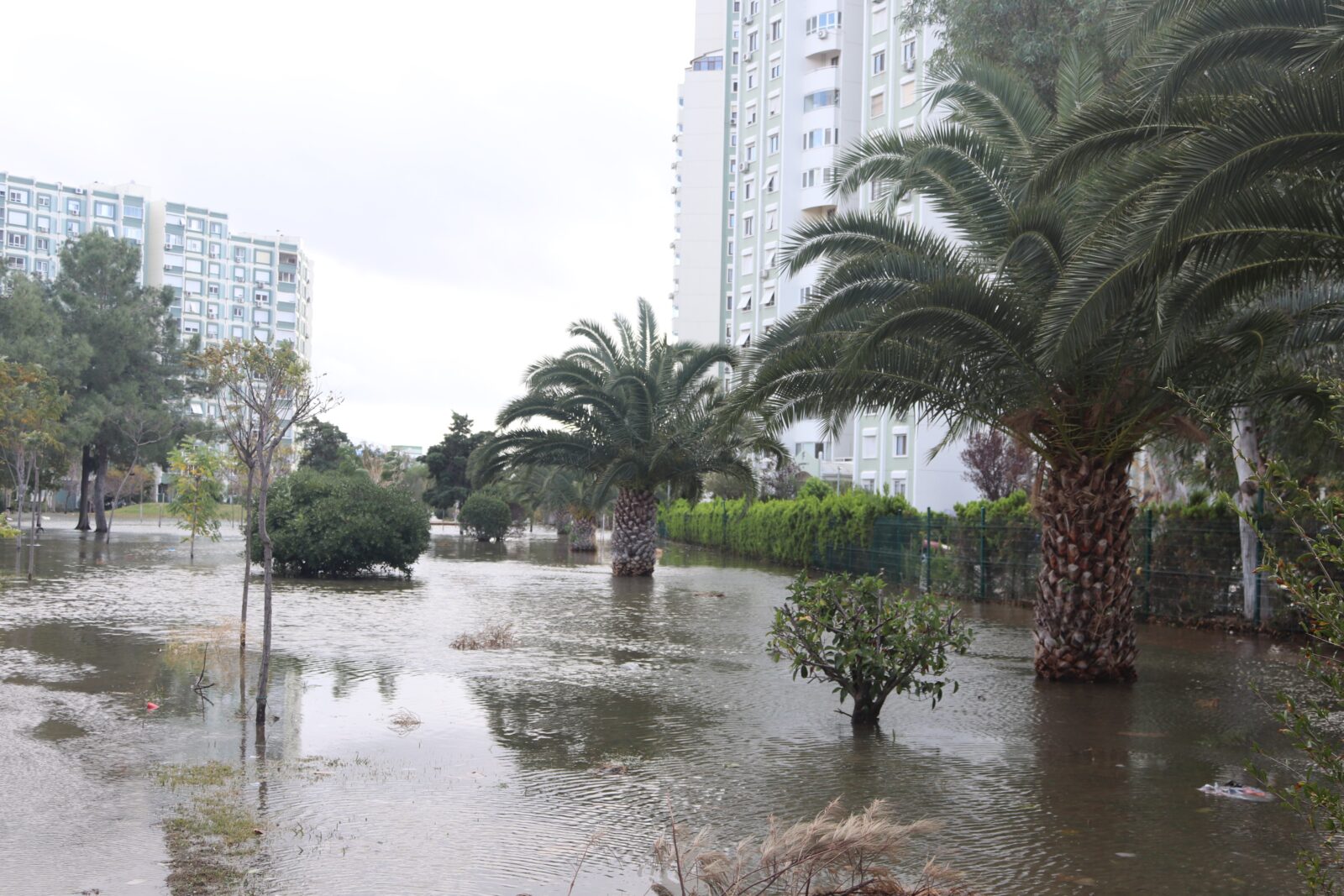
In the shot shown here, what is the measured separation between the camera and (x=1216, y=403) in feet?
39.2

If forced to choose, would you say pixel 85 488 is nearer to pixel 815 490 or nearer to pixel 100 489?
pixel 100 489

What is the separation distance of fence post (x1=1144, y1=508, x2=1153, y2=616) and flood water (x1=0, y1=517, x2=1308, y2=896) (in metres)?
2.78

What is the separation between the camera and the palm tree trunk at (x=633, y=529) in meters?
28.0

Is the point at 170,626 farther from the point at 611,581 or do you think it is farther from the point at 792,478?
the point at 792,478

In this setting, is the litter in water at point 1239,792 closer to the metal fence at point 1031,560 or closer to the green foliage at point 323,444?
the metal fence at point 1031,560

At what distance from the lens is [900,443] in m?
53.2

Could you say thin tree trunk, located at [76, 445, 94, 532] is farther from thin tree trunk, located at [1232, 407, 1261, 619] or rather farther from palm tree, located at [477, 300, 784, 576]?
thin tree trunk, located at [1232, 407, 1261, 619]

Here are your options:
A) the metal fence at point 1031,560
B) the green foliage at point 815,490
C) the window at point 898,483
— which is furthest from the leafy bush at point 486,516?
the metal fence at point 1031,560

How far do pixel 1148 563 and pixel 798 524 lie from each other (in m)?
15.8

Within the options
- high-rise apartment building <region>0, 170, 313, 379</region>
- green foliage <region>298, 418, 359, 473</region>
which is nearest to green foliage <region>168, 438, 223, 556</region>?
green foliage <region>298, 418, 359, 473</region>

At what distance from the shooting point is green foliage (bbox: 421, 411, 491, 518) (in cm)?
6775

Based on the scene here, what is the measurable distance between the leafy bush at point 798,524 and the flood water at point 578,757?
43.9 feet

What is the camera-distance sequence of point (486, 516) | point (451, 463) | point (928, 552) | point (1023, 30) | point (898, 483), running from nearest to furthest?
point (1023, 30), point (928, 552), point (486, 516), point (898, 483), point (451, 463)

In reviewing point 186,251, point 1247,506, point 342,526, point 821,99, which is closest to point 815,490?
point 342,526
